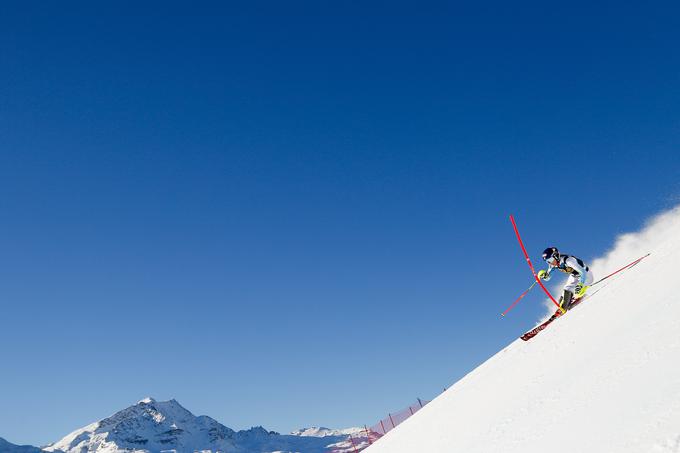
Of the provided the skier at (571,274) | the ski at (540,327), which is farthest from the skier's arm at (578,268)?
the ski at (540,327)

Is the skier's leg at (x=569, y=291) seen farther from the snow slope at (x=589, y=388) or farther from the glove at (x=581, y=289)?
the snow slope at (x=589, y=388)

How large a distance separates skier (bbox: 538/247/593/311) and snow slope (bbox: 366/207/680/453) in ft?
6.25

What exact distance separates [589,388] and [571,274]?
8.41 m

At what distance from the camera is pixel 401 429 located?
45.1 feet

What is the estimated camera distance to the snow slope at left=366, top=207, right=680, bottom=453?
5492mm

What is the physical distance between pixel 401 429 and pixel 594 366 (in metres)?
7.32

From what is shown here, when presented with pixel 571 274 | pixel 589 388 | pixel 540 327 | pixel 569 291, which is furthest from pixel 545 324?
pixel 589 388

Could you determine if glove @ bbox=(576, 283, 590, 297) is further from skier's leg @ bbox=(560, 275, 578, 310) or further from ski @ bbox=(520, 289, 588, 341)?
ski @ bbox=(520, 289, 588, 341)

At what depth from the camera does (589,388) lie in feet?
23.1

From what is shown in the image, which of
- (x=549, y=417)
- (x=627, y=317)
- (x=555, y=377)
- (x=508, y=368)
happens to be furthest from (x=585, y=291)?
(x=549, y=417)

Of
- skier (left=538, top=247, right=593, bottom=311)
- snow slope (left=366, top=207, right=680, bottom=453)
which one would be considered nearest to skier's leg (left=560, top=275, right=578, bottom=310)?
skier (left=538, top=247, right=593, bottom=311)

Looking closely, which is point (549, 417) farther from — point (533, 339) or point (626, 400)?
point (533, 339)

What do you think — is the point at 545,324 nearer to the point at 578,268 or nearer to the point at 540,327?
the point at 540,327

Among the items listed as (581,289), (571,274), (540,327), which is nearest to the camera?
(540,327)
